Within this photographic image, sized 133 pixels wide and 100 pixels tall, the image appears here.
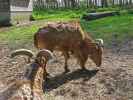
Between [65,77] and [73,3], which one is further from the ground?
[65,77]

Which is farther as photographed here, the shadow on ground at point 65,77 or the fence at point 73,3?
the fence at point 73,3

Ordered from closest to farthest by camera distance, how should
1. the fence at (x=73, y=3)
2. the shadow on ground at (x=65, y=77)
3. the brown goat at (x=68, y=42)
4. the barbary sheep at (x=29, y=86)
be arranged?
the barbary sheep at (x=29, y=86) < the shadow on ground at (x=65, y=77) < the brown goat at (x=68, y=42) < the fence at (x=73, y=3)

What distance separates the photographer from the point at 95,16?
82.2 ft

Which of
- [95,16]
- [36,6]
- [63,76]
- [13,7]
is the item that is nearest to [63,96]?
[63,76]

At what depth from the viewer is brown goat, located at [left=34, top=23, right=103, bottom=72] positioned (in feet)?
38.4

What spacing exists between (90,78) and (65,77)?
27.4 inches

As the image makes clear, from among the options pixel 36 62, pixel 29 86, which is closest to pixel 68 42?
pixel 36 62

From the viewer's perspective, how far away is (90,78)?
39.0 feet

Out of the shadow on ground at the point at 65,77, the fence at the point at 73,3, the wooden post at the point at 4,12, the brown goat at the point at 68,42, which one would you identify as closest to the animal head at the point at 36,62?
the shadow on ground at the point at 65,77

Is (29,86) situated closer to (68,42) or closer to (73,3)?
(68,42)

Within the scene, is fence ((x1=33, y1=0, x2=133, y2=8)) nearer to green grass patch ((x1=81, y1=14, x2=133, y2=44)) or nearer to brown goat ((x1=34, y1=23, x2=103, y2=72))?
green grass patch ((x1=81, y1=14, x2=133, y2=44))

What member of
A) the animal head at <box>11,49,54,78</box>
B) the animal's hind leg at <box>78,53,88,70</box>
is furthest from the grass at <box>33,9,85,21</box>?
the animal head at <box>11,49,54,78</box>

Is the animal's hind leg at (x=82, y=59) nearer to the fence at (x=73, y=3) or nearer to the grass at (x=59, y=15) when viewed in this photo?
the grass at (x=59, y=15)

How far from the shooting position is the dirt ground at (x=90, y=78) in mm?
10656
